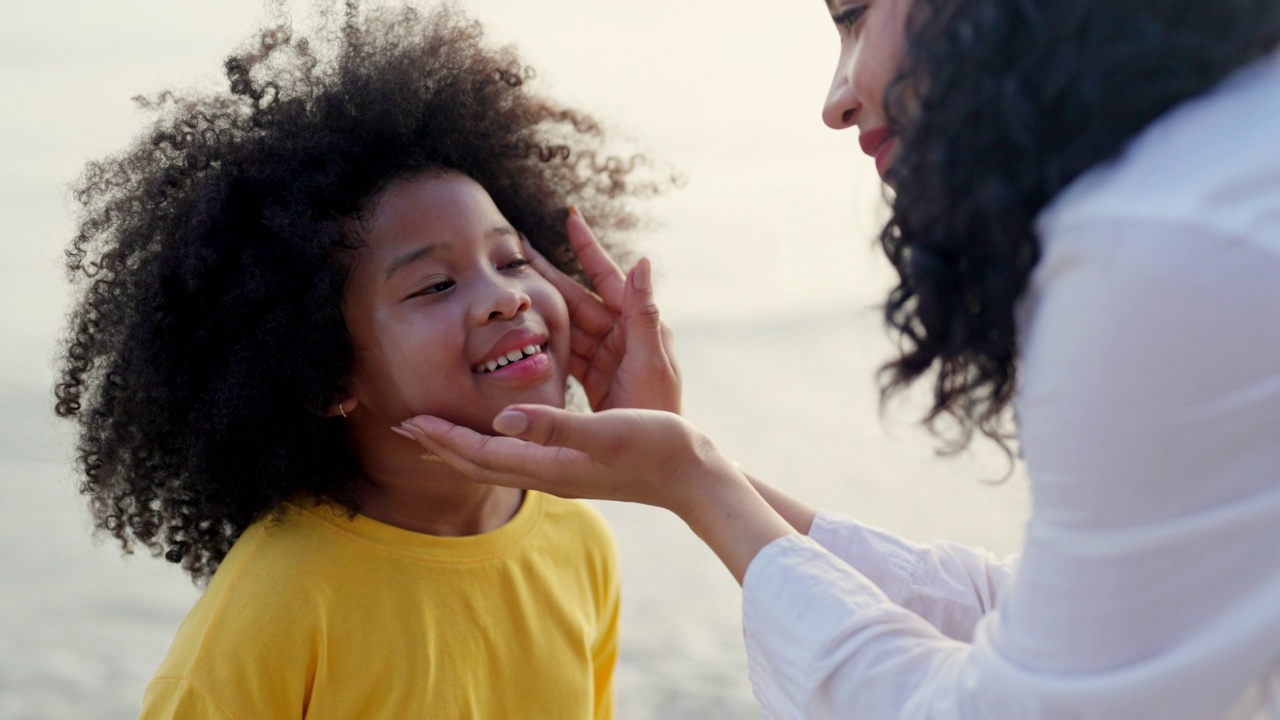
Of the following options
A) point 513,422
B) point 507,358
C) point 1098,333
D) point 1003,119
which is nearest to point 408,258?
point 507,358

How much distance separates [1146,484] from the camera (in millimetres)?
1304

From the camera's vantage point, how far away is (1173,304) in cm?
125

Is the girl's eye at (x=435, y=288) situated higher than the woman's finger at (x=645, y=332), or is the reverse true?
the girl's eye at (x=435, y=288)

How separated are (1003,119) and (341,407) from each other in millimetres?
1446

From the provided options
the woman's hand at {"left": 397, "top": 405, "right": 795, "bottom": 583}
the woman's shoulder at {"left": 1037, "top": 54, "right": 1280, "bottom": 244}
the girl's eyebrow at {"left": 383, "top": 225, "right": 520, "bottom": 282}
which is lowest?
the woman's hand at {"left": 397, "top": 405, "right": 795, "bottom": 583}

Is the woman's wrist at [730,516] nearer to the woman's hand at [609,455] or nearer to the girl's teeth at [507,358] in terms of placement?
the woman's hand at [609,455]

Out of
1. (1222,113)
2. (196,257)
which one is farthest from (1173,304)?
(196,257)

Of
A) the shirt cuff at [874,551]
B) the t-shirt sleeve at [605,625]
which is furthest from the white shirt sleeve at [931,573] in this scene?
the t-shirt sleeve at [605,625]

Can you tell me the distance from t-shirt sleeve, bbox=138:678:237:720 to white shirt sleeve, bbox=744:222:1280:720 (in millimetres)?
1191

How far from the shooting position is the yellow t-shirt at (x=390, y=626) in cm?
202

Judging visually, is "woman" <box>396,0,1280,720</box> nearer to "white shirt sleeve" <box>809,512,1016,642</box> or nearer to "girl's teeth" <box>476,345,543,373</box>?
"white shirt sleeve" <box>809,512,1016,642</box>

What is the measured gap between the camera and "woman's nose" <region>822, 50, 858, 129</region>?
186 cm

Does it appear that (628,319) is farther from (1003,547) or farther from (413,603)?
(1003,547)

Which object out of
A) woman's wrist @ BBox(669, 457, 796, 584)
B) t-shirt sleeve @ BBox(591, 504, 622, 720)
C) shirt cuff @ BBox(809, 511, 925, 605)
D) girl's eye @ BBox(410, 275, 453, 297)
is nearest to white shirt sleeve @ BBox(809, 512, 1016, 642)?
shirt cuff @ BBox(809, 511, 925, 605)
